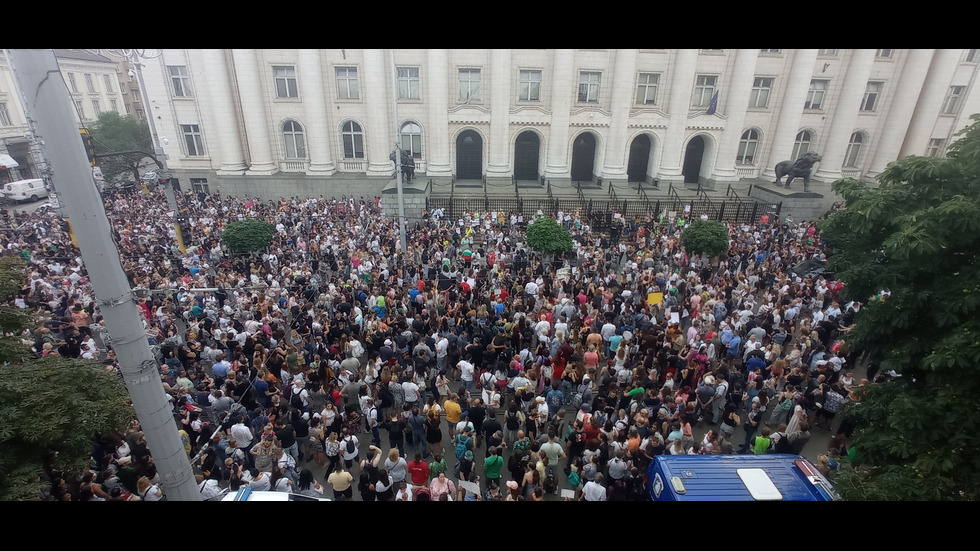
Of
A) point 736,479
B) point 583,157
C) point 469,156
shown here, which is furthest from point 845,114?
point 736,479

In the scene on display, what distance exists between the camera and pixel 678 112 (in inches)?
1302

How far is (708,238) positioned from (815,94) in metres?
22.6

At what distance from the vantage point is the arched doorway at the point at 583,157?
3594 cm

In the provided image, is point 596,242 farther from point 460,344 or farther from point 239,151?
point 239,151

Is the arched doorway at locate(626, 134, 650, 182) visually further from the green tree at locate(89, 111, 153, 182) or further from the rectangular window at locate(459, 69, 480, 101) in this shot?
the green tree at locate(89, 111, 153, 182)

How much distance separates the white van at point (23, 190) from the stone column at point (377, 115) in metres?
24.6

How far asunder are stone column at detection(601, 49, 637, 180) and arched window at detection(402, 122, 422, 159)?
13246 mm

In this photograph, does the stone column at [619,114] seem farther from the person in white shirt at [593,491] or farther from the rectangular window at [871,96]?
the person in white shirt at [593,491]

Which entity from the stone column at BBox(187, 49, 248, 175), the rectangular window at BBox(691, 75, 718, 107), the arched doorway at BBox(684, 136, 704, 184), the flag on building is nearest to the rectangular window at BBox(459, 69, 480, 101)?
the rectangular window at BBox(691, 75, 718, 107)

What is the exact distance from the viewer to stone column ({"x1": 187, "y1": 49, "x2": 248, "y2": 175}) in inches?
1193

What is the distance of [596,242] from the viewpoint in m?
24.5

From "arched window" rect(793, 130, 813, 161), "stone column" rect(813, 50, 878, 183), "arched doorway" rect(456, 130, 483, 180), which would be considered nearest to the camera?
"stone column" rect(813, 50, 878, 183)

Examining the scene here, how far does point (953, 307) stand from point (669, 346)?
6906mm

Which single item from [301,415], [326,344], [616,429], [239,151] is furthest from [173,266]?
[616,429]
